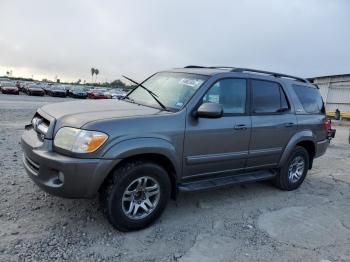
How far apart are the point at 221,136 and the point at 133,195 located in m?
1.38

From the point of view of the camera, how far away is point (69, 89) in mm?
44312

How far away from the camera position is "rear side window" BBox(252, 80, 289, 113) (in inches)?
196

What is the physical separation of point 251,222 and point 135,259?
1764 mm

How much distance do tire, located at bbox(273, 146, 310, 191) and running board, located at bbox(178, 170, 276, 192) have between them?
306mm

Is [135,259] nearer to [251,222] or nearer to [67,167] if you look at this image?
[67,167]

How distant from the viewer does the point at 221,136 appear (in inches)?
174

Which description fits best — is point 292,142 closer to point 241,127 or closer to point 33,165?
point 241,127

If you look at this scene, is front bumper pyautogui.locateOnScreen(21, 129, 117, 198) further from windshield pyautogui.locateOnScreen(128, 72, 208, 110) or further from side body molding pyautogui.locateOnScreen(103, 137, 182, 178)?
windshield pyautogui.locateOnScreen(128, 72, 208, 110)

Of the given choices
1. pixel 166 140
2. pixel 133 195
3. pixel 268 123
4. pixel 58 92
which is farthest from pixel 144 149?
pixel 58 92

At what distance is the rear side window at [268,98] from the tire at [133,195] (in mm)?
1894

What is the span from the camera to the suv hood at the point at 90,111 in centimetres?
358

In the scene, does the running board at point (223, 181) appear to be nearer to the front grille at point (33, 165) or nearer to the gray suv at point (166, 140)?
the gray suv at point (166, 140)

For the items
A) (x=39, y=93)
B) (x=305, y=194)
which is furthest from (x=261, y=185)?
(x=39, y=93)

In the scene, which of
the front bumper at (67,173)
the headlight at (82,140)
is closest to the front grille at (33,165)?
the front bumper at (67,173)
